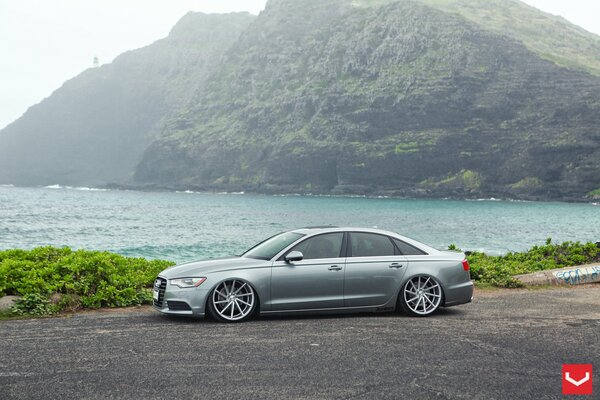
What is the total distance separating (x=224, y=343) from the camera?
8336mm

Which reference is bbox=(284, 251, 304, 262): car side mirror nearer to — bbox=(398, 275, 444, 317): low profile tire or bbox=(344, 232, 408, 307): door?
bbox=(344, 232, 408, 307): door

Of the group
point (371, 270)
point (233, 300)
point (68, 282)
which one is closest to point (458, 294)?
point (371, 270)

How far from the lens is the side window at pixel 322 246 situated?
410 inches

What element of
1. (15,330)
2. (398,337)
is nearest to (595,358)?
(398,337)

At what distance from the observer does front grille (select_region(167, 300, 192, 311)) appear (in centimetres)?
980

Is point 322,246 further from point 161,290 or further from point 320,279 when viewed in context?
point 161,290

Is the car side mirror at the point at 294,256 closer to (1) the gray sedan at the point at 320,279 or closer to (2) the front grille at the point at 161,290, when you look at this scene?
(1) the gray sedan at the point at 320,279

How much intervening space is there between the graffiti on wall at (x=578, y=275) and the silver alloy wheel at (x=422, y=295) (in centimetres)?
Result: 563

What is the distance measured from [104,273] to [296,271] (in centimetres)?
409

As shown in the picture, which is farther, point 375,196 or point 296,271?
point 375,196

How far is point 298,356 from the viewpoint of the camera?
301 inches

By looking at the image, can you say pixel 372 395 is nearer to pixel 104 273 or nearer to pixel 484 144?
pixel 104 273

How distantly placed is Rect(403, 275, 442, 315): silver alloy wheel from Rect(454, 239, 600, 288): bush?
4.54 metres

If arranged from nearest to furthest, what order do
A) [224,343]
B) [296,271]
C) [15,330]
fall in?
[224,343] < [15,330] < [296,271]
